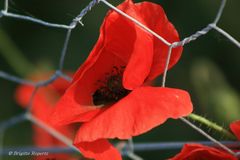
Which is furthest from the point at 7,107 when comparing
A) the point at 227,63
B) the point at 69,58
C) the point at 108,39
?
the point at 108,39

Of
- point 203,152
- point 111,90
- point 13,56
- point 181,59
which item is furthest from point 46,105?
point 203,152

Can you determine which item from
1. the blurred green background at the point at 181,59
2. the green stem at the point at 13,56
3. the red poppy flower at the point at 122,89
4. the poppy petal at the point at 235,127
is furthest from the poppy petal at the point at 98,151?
the green stem at the point at 13,56

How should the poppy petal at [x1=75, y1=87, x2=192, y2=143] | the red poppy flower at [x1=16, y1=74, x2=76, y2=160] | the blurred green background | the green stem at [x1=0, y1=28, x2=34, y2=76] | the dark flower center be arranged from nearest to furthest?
the poppy petal at [x1=75, y1=87, x2=192, y2=143] < the dark flower center < the blurred green background < the red poppy flower at [x1=16, y1=74, x2=76, y2=160] < the green stem at [x1=0, y1=28, x2=34, y2=76]

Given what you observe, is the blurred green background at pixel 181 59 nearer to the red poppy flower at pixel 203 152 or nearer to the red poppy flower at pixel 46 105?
the red poppy flower at pixel 46 105

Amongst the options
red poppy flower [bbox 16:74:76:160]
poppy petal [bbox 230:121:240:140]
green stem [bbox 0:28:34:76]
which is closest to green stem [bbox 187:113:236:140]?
poppy petal [bbox 230:121:240:140]

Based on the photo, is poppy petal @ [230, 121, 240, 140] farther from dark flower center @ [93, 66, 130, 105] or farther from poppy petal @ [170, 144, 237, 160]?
dark flower center @ [93, 66, 130, 105]

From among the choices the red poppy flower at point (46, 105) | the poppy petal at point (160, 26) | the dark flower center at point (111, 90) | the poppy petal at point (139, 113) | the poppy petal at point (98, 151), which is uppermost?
the poppy petal at point (160, 26)

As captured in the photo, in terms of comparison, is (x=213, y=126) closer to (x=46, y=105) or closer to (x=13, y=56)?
(x=46, y=105)
